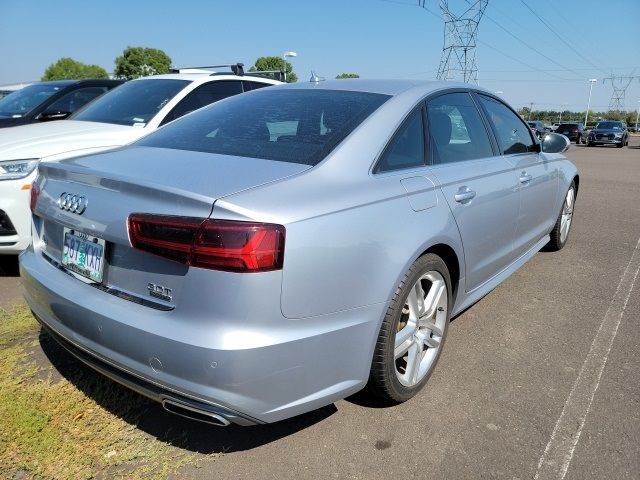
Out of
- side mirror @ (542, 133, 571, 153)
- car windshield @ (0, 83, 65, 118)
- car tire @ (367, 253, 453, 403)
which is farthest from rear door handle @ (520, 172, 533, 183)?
car windshield @ (0, 83, 65, 118)

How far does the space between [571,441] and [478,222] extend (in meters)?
1.22

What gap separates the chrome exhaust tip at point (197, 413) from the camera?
1.90 m

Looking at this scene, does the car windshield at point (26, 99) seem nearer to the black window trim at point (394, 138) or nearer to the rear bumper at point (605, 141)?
the black window trim at point (394, 138)

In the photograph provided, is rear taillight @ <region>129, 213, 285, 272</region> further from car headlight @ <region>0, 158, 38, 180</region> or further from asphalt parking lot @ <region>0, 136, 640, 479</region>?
car headlight @ <region>0, 158, 38, 180</region>

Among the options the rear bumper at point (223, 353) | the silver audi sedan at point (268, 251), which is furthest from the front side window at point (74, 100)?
the rear bumper at point (223, 353)

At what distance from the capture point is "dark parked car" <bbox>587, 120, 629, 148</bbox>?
1224 inches

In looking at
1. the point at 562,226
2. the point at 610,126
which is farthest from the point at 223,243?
the point at 610,126

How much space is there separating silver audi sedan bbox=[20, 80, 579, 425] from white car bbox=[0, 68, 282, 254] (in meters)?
1.35

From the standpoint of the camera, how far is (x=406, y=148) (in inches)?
105

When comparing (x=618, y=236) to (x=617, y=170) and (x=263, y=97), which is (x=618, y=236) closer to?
(x=263, y=97)

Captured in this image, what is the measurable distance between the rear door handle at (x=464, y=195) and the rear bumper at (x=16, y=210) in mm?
3234

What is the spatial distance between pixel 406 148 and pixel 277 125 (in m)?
0.68

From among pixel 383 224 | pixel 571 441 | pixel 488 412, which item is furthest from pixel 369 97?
pixel 571 441

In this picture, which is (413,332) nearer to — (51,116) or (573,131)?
(51,116)
